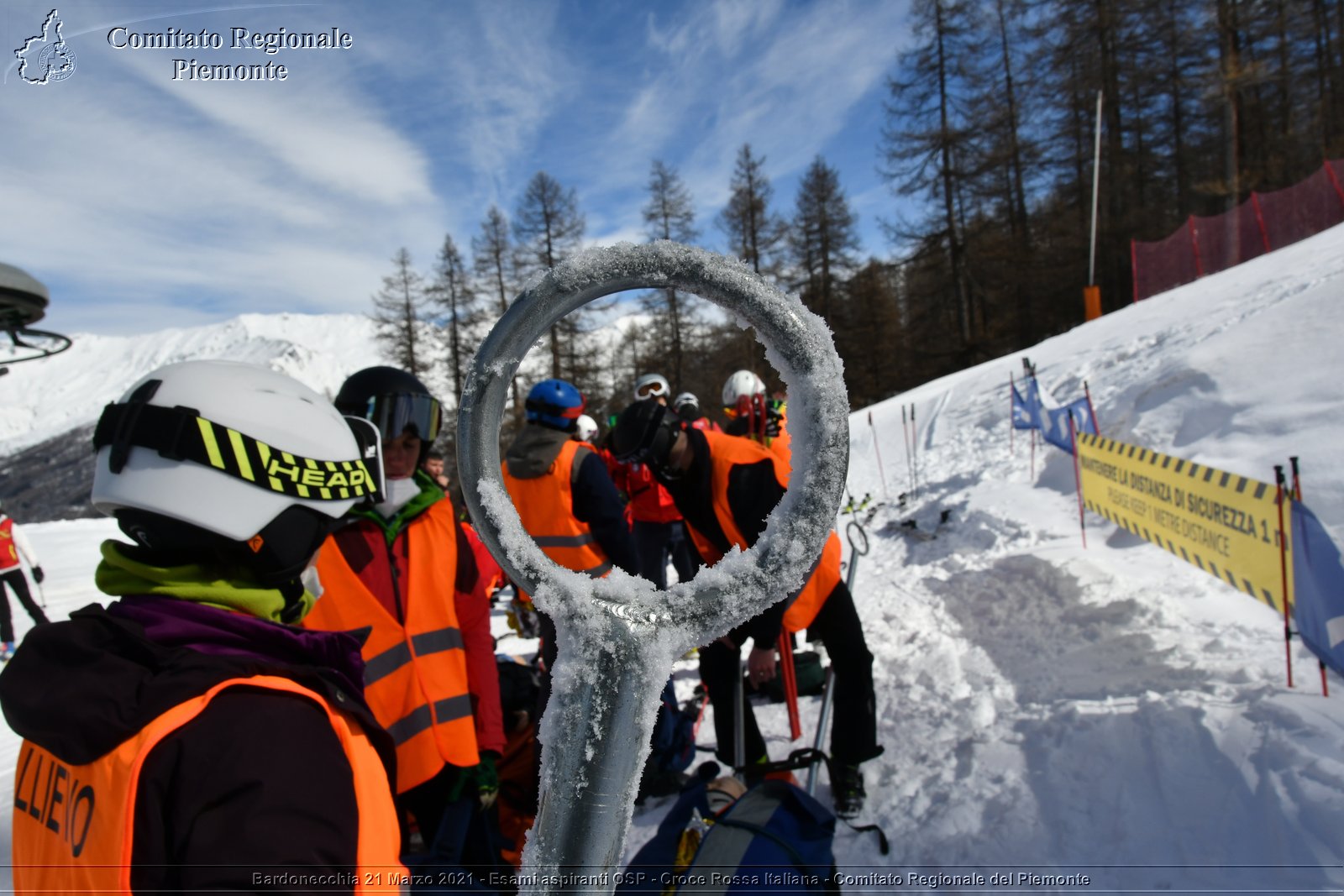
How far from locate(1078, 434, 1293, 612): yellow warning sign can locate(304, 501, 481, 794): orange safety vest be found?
12.8 feet

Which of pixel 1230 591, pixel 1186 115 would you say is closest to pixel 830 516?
pixel 1230 591

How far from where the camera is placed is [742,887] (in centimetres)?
192

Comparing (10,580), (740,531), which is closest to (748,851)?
(740,531)

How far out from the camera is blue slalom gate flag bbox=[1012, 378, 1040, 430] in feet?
31.0

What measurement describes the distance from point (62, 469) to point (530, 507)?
86.4m

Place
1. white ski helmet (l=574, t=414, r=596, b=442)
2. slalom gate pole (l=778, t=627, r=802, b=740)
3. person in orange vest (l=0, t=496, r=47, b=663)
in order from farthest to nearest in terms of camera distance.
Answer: white ski helmet (l=574, t=414, r=596, b=442)
person in orange vest (l=0, t=496, r=47, b=663)
slalom gate pole (l=778, t=627, r=802, b=740)

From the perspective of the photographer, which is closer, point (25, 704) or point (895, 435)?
point (25, 704)

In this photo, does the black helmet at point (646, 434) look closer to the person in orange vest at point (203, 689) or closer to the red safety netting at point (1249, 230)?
the person in orange vest at point (203, 689)

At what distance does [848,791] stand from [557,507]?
6.98ft

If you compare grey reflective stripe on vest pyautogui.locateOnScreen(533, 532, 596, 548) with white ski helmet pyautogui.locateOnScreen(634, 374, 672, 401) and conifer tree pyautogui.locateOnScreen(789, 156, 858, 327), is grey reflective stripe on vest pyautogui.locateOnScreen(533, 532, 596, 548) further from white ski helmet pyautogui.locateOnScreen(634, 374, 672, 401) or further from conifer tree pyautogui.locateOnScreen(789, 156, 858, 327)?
conifer tree pyautogui.locateOnScreen(789, 156, 858, 327)

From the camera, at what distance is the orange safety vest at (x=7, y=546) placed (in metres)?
7.37

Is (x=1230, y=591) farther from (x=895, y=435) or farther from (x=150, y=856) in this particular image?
(x=895, y=435)

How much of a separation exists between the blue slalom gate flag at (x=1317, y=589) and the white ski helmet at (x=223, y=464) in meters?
3.84

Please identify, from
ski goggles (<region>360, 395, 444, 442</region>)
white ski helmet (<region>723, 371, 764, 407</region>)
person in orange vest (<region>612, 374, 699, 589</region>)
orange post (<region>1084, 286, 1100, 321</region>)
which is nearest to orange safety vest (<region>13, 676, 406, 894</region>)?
ski goggles (<region>360, 395, 444, 442</region>)
